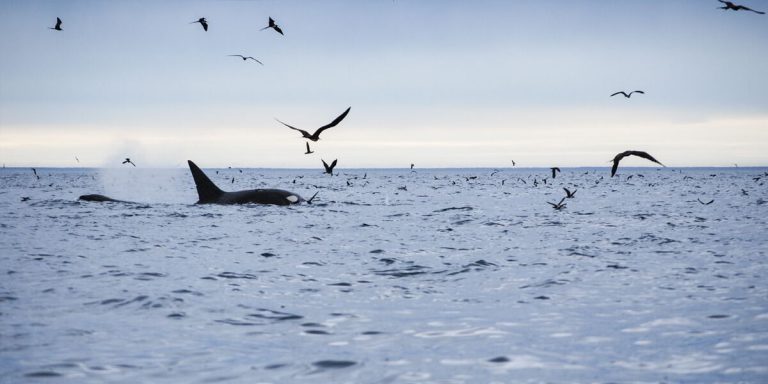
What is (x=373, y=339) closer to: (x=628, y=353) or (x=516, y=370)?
(x=516, y=370)

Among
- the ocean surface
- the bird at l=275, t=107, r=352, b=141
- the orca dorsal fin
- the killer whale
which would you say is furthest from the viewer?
the killer whale

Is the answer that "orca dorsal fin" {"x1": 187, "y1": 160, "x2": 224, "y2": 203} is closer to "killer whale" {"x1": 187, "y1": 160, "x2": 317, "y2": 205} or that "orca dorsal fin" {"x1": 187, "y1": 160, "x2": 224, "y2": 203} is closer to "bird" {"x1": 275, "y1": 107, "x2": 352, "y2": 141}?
"killer whale" {"x1": 187, "y1": 160, "x2": 317, "y2": 205}

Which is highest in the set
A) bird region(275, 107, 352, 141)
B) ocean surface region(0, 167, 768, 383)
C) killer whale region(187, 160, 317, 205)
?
bird region(275, 107, 352, 141)

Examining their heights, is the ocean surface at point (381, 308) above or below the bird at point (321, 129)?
below

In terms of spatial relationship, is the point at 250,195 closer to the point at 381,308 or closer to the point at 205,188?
the point at 205,188

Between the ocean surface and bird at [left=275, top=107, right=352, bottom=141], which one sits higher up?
bird at [left=275, top=107, right=352, bottom=141]

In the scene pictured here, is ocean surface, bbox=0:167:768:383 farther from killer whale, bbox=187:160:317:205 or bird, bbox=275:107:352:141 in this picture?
killer whale, bbox=187:160:317:205

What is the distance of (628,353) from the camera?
24.3ft

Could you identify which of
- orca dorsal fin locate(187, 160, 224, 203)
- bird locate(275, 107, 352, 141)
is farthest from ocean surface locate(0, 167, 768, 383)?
orca dorsal fin locate(187, 160, 224, 203)

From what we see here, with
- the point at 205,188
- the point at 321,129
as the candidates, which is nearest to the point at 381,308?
the point at 321,129

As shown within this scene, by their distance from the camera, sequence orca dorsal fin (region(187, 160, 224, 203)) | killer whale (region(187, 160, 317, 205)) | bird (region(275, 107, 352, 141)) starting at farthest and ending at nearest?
killer whale (region(187, 160, 317, 205)), orca dorsal fin (region(187, 160, 224, 203)), bird (region(275, 107, 352, 141))

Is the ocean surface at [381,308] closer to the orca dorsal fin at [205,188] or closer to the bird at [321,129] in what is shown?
the bird at [321,129]

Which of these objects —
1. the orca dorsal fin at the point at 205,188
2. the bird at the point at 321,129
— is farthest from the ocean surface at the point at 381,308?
the orca dorsal fin at the point at 205,188

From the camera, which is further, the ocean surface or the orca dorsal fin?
the orca dorsal fin
